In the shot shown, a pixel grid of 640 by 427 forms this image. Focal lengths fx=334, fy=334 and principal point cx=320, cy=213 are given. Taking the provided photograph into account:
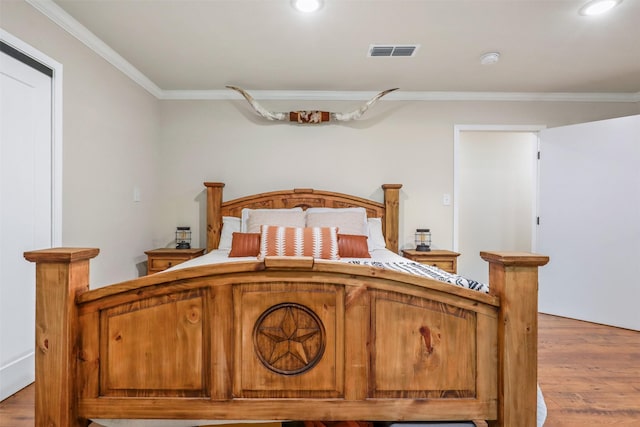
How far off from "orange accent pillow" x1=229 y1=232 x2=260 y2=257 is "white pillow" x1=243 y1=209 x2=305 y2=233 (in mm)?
237

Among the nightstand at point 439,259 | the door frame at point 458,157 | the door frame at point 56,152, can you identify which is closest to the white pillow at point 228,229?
the door frame at point 56,152

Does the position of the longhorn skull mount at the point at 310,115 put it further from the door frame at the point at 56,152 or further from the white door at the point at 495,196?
the white door at the point at 495,196

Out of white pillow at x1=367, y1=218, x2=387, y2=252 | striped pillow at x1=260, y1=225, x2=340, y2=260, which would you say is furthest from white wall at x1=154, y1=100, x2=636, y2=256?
striped pillow at x1=260, y1=225, x2=340, y2=260

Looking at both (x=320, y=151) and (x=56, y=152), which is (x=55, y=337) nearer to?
(x=56, y=152)

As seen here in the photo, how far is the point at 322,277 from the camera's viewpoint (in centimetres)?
122

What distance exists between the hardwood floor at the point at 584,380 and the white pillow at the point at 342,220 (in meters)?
1.60

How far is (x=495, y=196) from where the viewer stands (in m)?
4.34

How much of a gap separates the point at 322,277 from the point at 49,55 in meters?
2.27

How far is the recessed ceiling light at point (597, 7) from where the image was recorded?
6.49 ft

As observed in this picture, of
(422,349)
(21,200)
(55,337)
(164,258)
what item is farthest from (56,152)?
(422,349)

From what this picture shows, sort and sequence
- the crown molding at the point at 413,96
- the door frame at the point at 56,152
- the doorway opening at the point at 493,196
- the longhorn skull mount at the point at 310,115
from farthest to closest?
1. the doorway opening at the point at 493,196
2. the crown molding at the point at 413,96
3. the longhorn skull mount at the point at 310,115
4. the door frame at the point at 56,152

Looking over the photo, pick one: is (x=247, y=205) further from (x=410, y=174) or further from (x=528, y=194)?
(x=528, y=194)

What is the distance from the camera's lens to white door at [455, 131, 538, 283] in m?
4.31

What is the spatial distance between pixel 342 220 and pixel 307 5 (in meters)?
1.60
